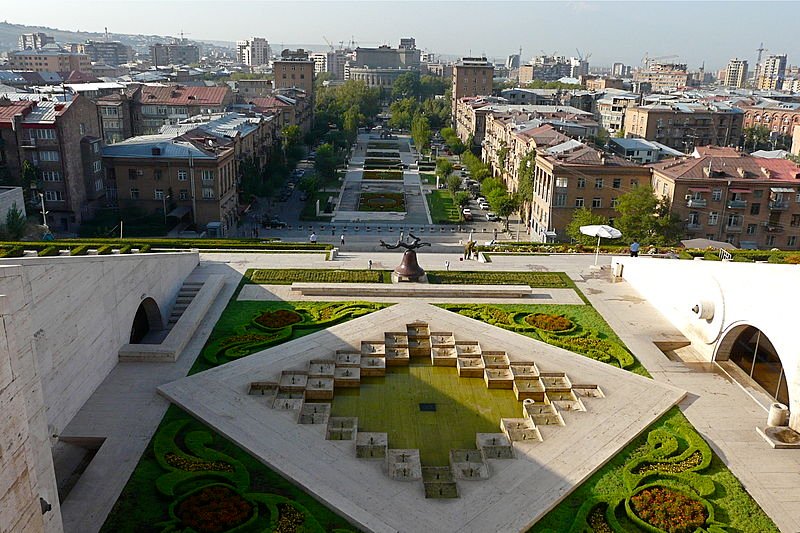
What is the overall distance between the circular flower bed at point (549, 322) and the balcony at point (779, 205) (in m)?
32.9

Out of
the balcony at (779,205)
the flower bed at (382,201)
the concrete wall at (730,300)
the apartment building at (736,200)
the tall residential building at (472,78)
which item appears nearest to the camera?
the concrete wall at (730,300)

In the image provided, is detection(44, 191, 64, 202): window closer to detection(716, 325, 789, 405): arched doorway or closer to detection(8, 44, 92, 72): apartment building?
detection(716, 325, 789, 405): arched doorway

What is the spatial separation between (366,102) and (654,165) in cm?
9430

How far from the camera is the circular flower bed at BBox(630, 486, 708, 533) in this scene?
15.1 metres

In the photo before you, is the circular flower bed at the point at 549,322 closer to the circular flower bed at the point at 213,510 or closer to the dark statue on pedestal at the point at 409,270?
the dark statue on pedestal at the point at 409,270

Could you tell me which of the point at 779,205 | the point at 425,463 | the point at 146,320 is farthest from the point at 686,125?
the point at 425,463

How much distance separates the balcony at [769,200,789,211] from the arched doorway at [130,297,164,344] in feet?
150

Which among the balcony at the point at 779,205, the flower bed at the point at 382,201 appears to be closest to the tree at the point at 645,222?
the balcony at the point at 779,205

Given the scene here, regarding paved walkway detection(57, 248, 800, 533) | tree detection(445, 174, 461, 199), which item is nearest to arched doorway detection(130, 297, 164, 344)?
paved walkway detection(57, 248, 800, 533)

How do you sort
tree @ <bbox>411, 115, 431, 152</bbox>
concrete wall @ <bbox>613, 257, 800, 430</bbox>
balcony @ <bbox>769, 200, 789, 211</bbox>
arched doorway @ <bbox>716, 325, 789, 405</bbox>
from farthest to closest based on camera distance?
tree @ <bbox>411, 115, 431, 152</bbox>, balcony @ <bbox>769, 200, 789, 211</bbox>, arched doorway @ <bbox>716, 325, 789, 405</bbox>, concrete wall @ <bbox>613, 257, 800, 430</bbox>

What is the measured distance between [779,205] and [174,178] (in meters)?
46.6

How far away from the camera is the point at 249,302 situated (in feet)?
95.2

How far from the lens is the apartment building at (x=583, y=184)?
54281 mm

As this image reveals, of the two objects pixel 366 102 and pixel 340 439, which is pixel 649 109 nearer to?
pixel 366 102
